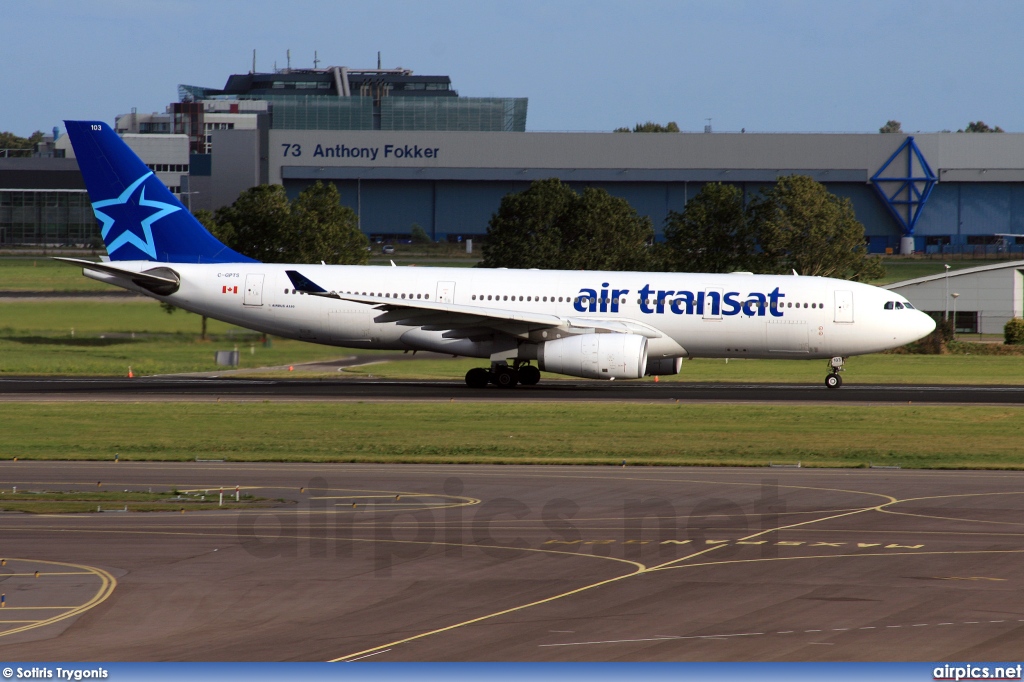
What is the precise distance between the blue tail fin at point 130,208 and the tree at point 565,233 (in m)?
33.2

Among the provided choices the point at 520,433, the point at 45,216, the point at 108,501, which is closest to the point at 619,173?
the point at 45,216

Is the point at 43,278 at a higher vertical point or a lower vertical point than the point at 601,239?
lower

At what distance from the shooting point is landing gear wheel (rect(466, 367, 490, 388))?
42.0 meters

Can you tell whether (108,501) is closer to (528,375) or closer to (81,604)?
(81,604)

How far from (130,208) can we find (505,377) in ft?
50.9

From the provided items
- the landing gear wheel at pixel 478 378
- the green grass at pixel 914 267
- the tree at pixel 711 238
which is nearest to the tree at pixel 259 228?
the tree at pixel 711 238

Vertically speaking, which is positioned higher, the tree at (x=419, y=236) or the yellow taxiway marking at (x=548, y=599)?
the tree at (x=419, y=236)

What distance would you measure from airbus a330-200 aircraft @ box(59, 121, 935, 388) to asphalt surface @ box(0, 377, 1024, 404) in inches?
46.2

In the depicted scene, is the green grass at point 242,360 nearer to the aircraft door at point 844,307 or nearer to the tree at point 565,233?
the aircraft door at point 844,307

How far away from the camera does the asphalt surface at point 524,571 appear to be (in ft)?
43.2

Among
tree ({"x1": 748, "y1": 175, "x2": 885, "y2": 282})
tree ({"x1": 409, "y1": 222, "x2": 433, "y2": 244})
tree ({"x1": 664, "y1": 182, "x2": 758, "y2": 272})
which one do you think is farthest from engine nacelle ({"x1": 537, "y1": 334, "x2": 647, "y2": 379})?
tree ({"x1": 409, "y1": 222, "x2": 433, "y2": 244})

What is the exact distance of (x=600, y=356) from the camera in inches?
1523

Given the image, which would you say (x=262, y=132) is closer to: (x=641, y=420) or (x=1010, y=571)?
(x=641, y=420)

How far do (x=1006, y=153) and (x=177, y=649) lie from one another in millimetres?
133051
